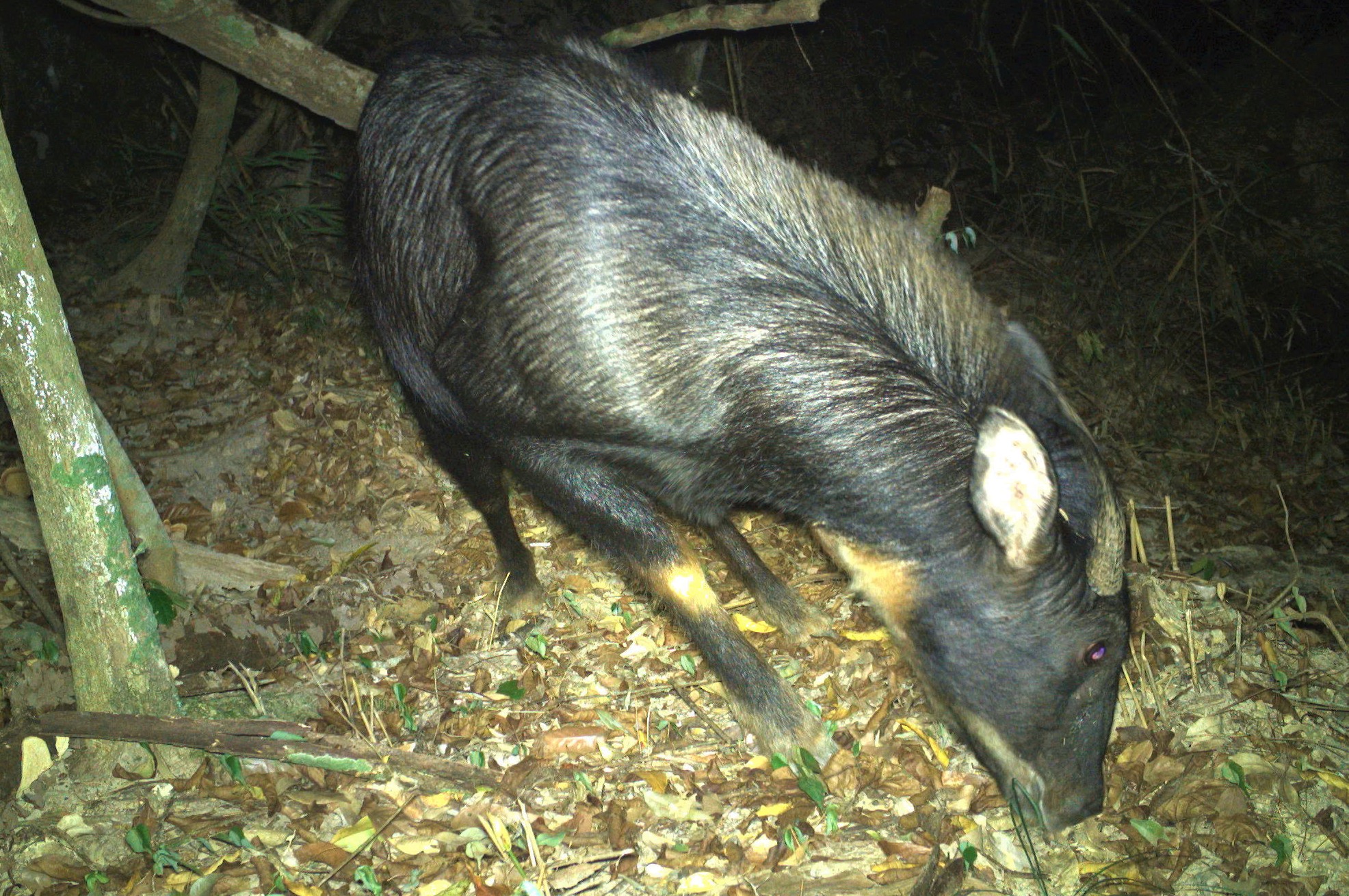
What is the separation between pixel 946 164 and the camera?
8.69m

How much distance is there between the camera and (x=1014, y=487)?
9.40ft

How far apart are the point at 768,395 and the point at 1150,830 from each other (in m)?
1.90

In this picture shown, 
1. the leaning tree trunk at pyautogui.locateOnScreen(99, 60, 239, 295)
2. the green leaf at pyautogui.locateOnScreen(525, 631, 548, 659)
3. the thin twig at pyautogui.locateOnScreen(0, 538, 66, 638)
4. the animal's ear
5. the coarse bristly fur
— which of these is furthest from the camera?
the leaning tree trunk at pyautogui.locateOnScreen(99, 60, 239, 295)

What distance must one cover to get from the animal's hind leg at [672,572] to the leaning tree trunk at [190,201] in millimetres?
3885

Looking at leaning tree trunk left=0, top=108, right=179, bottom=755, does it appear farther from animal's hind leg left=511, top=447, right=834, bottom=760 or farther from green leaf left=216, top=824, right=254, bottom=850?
animal's hind leg left=511, top=447, right=834, bottom=760

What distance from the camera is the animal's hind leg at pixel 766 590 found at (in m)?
4.59

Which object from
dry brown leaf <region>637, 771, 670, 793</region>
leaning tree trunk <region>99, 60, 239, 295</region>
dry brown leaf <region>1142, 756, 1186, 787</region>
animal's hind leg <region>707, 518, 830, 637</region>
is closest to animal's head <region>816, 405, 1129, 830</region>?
dry brown leaf <region>1142, 756, 1186, 787</region>

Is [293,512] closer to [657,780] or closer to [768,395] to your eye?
[657,780]

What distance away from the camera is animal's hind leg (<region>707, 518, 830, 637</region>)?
4.59m

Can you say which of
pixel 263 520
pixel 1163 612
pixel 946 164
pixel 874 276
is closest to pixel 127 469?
pixel 263 520

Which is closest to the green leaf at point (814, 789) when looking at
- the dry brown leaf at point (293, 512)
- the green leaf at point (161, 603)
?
the green leaf at point (161, 603)

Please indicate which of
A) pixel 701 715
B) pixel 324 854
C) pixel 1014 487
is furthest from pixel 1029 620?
pixel 324 854

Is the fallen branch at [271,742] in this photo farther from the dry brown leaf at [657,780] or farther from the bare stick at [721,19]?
the bare stick at [721,19]

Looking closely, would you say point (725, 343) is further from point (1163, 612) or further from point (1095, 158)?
point (1095, 158)
